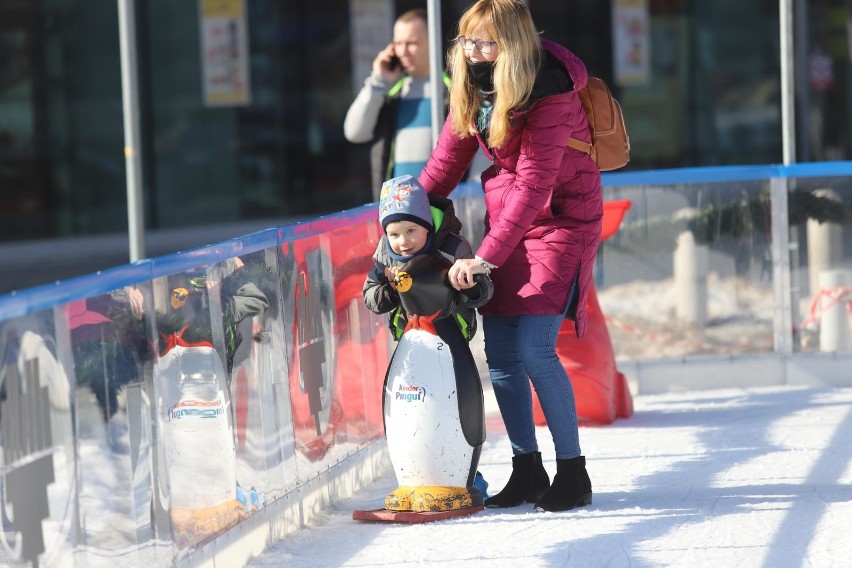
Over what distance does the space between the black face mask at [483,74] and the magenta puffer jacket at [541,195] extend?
0.14 meters

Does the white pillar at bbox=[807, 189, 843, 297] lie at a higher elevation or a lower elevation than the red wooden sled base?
higher

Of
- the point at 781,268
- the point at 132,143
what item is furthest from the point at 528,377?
the point at 132,143

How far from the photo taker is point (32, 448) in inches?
119

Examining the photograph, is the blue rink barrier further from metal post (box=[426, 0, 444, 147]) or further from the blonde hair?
the blonde hair

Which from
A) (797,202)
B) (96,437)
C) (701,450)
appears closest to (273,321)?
(96,437)

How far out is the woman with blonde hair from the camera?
4336 mm

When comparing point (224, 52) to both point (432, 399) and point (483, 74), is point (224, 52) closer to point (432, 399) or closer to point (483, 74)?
point (483, 74)

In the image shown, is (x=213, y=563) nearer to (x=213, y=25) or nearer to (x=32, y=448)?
(x=32, y=448)

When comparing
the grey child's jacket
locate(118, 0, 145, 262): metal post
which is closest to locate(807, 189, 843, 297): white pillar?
the grey child's jacket

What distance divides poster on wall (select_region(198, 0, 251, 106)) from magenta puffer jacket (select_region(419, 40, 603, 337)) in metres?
9.90

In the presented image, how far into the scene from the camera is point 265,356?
4312mm

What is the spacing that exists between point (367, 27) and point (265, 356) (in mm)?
10804

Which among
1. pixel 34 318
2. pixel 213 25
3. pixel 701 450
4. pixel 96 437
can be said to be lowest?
pixel 701 450

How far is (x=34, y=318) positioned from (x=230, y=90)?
459 inches
